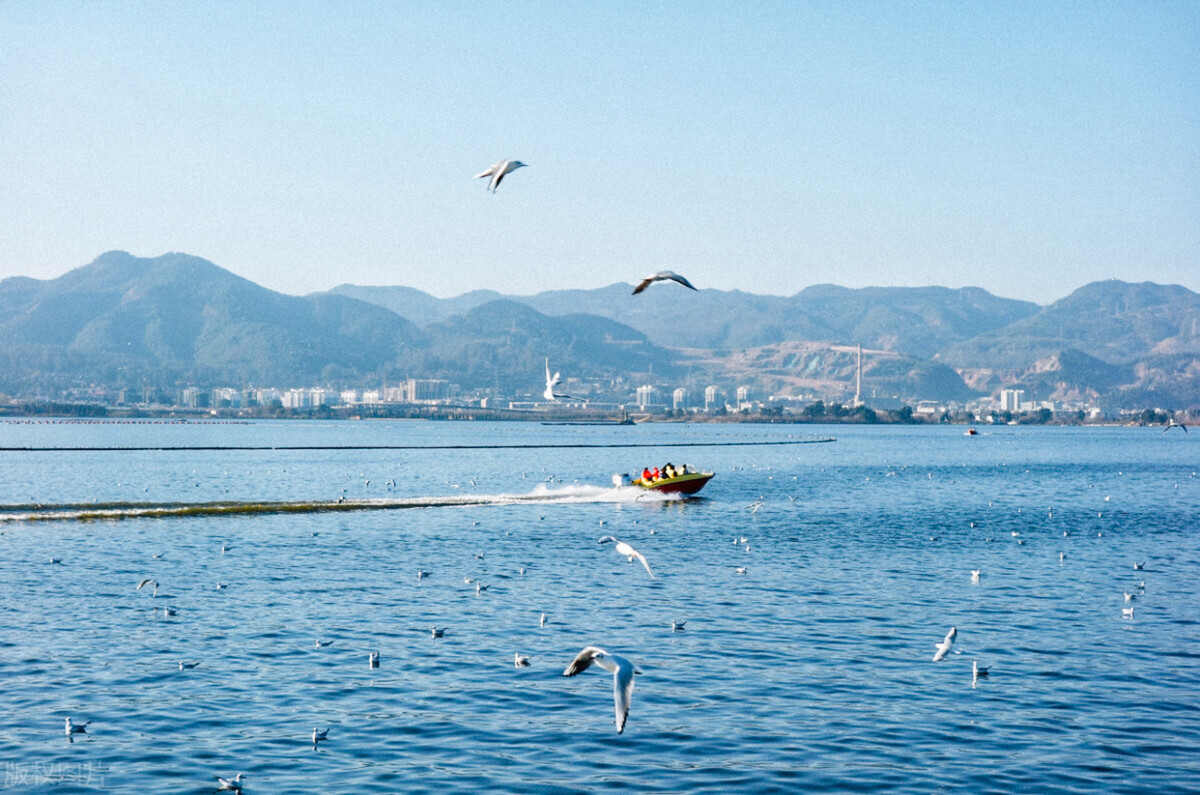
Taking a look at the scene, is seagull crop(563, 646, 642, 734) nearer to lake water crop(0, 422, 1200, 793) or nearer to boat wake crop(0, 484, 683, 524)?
lake water crop(0, 422, 1200, 793)

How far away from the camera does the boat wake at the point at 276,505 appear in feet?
194

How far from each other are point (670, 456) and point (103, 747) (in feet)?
448

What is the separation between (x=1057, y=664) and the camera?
89.6 feet

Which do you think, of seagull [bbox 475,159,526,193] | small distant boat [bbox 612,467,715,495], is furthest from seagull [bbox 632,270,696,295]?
small distant boat [bbox 612,467,715,495]

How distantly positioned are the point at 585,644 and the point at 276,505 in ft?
134

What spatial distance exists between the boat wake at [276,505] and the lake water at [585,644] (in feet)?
2.98

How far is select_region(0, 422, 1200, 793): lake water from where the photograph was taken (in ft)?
65.4

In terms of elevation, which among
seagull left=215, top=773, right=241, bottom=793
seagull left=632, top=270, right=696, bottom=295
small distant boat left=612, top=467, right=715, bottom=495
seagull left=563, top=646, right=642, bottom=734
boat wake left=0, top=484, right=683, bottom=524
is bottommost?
seagull left=215, top=773, right=241, bottom=793

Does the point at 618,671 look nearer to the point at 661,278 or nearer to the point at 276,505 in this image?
the point at 661,278

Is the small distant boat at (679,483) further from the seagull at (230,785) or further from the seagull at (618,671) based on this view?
the seagull at (618,671)

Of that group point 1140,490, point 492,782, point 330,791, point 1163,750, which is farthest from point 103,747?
point 1140,490

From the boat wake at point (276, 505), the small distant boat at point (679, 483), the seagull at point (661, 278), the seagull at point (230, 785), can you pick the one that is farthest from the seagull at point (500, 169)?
the small distant boat at point (679, 483)

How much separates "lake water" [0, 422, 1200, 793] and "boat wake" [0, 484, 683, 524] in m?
0.91

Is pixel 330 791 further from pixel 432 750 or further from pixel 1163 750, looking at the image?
pixel 1163 750
